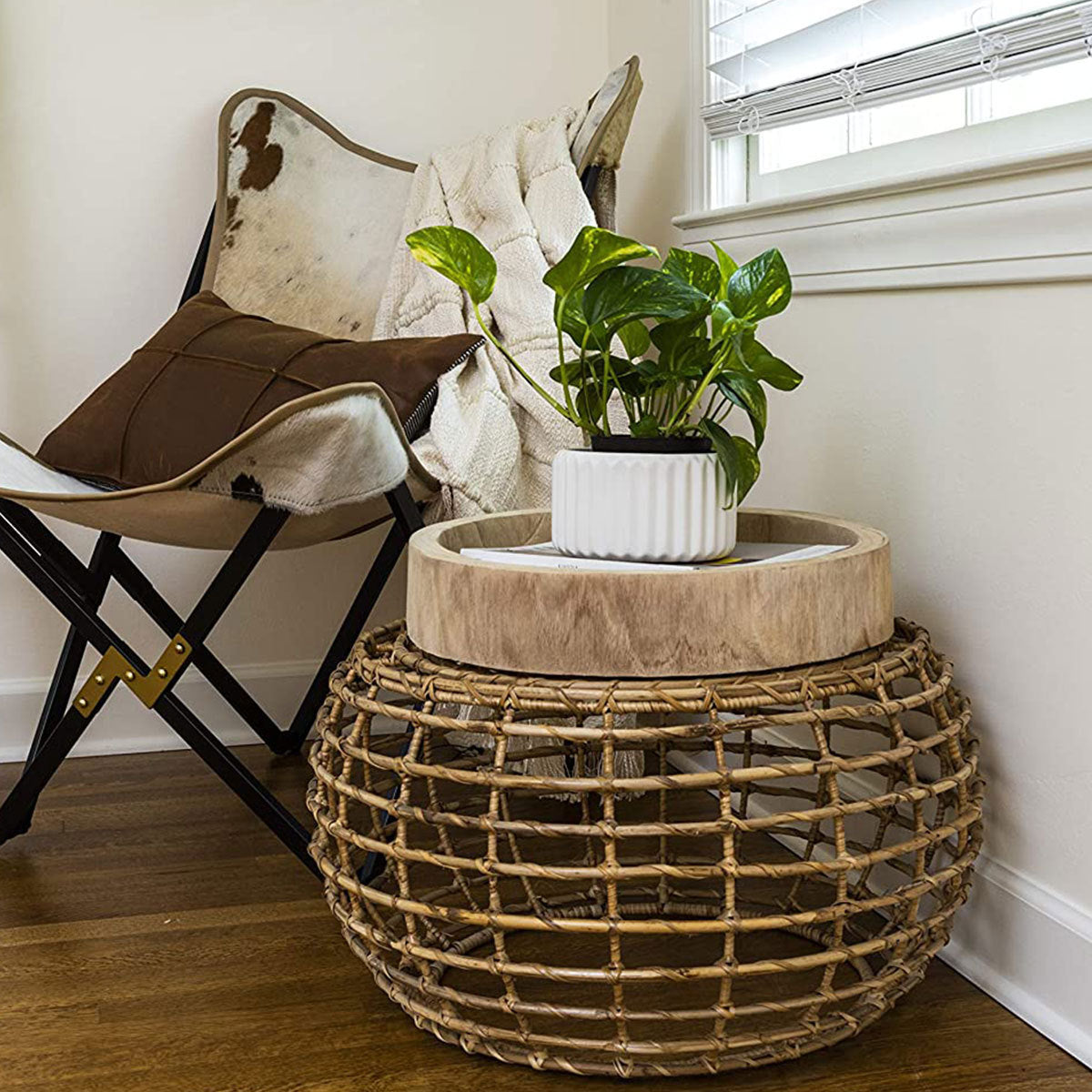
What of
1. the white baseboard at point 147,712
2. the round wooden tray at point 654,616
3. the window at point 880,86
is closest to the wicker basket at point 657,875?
the round wooden tray at point 654,616

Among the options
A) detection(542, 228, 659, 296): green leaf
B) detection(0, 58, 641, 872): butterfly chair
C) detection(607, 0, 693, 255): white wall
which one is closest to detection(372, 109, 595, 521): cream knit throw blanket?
detection(0, 58, 641, 872): butterfly chair

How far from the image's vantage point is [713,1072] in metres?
1.11

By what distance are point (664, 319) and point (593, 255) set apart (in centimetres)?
9

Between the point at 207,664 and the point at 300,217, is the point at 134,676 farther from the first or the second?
the point at 300,217

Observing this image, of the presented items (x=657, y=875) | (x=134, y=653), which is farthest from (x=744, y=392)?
(x=134, y=653)

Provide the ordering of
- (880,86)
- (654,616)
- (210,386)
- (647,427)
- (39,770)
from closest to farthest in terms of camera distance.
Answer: (654,616) < (647,427) < (880,86) < (39,770) < (210,386)

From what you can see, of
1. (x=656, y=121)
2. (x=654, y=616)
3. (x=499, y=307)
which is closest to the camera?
(x=654, y=616)

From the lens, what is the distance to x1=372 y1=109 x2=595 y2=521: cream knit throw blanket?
1.67 metres

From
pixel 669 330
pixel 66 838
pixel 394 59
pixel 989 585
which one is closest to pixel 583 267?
pixel 669 330

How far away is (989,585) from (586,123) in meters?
0.90

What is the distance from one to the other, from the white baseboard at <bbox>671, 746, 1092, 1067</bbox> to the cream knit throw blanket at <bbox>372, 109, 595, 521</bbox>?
27.7 inches

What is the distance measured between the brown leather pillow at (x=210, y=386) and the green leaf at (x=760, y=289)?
1.83 ft

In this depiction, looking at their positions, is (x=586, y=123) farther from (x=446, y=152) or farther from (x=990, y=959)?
(x=990, y=959)

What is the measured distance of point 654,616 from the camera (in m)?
1.07
